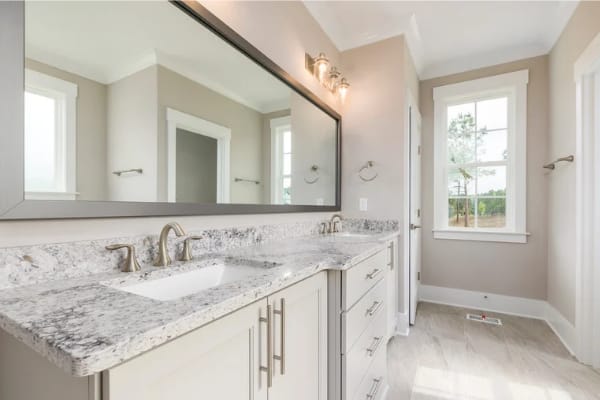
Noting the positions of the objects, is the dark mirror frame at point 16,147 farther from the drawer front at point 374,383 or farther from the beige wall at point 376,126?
the beige wall at point 376,126

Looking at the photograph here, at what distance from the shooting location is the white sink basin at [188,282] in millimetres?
854

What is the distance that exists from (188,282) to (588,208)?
249cm

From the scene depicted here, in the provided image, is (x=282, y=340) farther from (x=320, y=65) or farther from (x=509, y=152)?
(x=509, y=152)

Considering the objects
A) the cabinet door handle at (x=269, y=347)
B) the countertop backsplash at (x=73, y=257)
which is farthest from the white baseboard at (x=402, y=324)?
the cabinet door handle at (x=269, y=347)

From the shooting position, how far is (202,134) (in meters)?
1.25

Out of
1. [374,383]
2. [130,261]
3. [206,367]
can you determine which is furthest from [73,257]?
[374,383]

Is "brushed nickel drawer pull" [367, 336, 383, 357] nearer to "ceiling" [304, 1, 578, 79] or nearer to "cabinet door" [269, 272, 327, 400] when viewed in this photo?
"cabinet door" [269, 272, 327, 400]

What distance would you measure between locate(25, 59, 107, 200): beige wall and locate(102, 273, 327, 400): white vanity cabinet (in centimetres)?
61

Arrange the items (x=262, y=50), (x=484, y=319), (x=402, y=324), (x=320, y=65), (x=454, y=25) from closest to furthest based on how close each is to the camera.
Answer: (x=262, y=50), (x=320, y=65), (x=402, y=324), (x=454, y=25), (x=484, y=319)

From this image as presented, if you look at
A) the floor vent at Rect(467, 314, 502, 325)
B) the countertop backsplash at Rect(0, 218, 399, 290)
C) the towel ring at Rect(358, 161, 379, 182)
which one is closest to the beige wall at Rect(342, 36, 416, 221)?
the towel ring at Rect(358, 161, 379, 182)

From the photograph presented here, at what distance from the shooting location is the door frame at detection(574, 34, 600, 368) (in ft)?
5.88

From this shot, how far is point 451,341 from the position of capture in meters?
2.19

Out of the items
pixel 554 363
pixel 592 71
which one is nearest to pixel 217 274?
pixel 554 363

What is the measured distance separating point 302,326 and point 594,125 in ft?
7.61
